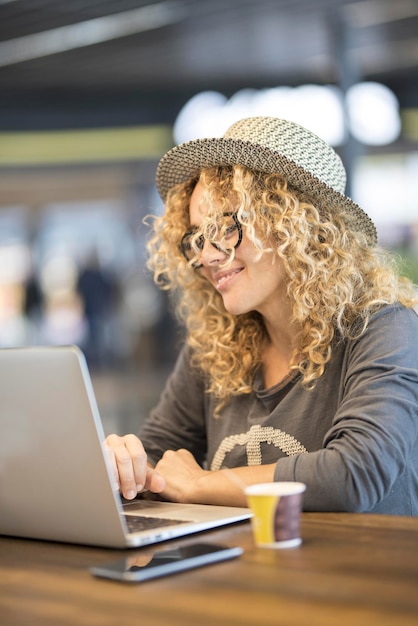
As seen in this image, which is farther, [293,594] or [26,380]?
[26,380]

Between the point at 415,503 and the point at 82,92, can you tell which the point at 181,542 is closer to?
the point at 415,503

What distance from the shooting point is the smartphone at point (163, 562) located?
46.4 inches

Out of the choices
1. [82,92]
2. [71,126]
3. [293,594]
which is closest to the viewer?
[293,594]

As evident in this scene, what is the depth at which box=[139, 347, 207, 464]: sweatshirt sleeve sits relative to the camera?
90.3 inches

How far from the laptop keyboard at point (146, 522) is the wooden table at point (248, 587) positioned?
69 millimetres

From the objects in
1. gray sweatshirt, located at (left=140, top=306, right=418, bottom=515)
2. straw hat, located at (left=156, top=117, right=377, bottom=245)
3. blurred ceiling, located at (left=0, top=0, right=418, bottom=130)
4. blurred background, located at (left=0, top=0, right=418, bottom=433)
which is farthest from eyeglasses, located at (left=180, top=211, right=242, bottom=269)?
blurred ceiling, located at (left=0, top=0, right=418, bottom=130)

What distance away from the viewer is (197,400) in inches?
90.4

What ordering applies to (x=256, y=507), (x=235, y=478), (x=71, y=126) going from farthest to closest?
1. (x=71, y=126)
2. (x=235, y=478)
3. (x=256, y=507)

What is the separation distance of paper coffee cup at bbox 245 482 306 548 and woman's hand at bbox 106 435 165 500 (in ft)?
1.51

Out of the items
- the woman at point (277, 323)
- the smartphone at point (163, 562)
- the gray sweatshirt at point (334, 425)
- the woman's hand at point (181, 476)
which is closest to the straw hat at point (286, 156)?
the woman at point (277, 323)

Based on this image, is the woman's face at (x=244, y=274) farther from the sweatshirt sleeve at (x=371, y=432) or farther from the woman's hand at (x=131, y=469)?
the woman's hand at (x=131, y=469)

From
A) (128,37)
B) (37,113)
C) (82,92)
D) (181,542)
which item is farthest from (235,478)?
(37,113)

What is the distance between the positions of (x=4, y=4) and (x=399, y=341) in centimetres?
589

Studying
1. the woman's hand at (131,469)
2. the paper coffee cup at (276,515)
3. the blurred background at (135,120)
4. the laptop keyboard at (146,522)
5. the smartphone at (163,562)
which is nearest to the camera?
the smartphone at (163,562)
